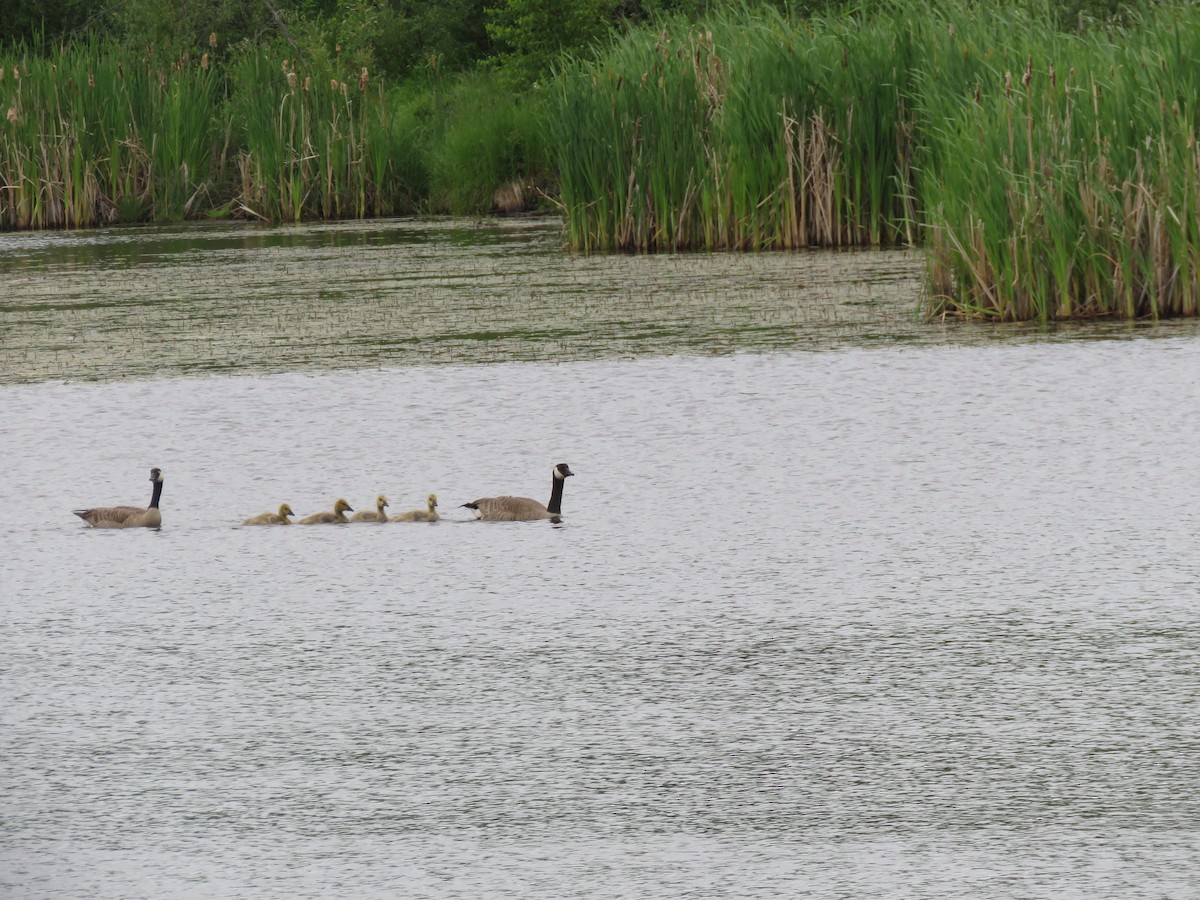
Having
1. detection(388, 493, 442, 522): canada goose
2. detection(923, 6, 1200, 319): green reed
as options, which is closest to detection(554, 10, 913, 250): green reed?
detection(923, 6, 1200, 319): green reed

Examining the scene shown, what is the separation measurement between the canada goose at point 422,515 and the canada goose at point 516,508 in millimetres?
109

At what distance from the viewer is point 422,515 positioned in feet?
20.2

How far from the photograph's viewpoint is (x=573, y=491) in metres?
6.60

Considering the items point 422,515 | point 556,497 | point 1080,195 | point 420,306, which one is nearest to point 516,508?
point 556,497

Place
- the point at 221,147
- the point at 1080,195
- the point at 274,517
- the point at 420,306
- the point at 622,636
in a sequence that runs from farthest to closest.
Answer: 1. the point at 221,147
2. the point at 420,306
3. the point at 1080,195
4. the point at 274,517
5. the point at 622,636

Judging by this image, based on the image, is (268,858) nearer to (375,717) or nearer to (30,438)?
(375,717)

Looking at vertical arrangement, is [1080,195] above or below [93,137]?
below

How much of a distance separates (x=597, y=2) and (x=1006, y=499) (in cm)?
2089

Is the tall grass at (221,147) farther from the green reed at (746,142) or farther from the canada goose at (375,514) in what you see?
the canada goose at (375,514)

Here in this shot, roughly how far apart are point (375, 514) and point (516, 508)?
1.42 ft

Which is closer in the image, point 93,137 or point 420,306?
point 420,306

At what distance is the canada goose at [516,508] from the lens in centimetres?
612

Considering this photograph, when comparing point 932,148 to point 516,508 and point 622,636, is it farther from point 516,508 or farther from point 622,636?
point 622,636

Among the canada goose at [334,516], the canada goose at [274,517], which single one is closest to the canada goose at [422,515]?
the canada goose at [334,516]
